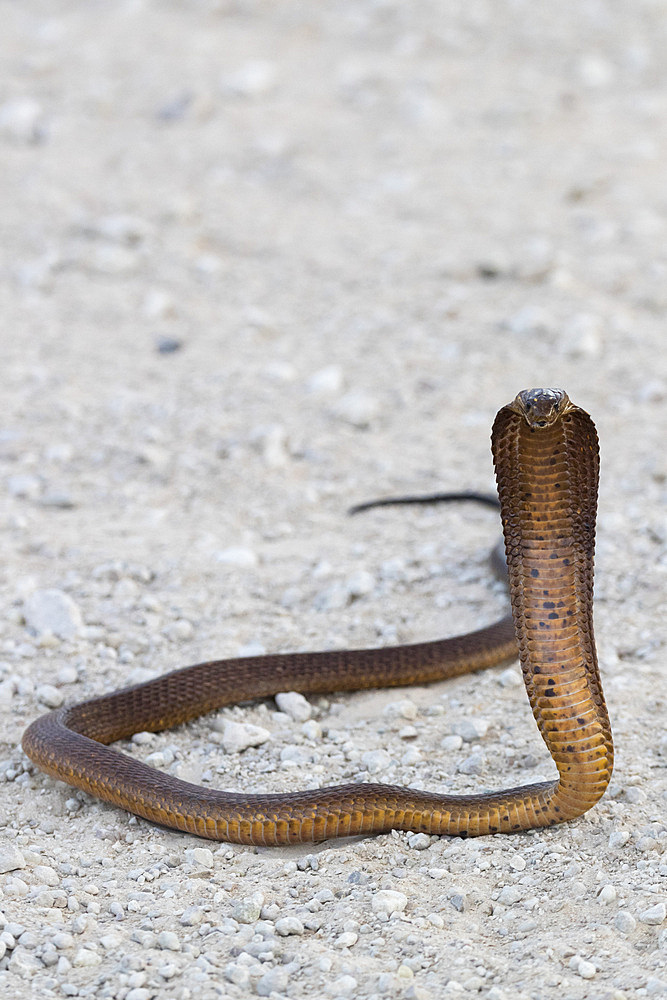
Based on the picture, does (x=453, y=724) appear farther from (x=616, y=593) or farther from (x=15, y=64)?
(x=15, y=64)

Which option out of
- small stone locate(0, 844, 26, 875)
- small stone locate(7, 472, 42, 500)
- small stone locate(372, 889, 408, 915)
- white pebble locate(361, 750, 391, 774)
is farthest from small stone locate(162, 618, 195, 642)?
small stone locate(372, 889, 408, 915)

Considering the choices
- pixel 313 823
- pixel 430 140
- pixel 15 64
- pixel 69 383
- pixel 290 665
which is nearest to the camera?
pixel 313 823

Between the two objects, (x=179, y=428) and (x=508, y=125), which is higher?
(x=508, y=125)

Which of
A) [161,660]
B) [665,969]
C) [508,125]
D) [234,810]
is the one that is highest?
[508,125]

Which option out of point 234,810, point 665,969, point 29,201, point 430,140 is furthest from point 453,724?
point 430,140

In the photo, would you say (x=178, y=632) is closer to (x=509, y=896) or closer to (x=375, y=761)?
(x=375, y=761)

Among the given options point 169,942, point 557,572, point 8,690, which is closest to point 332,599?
point 8,690
